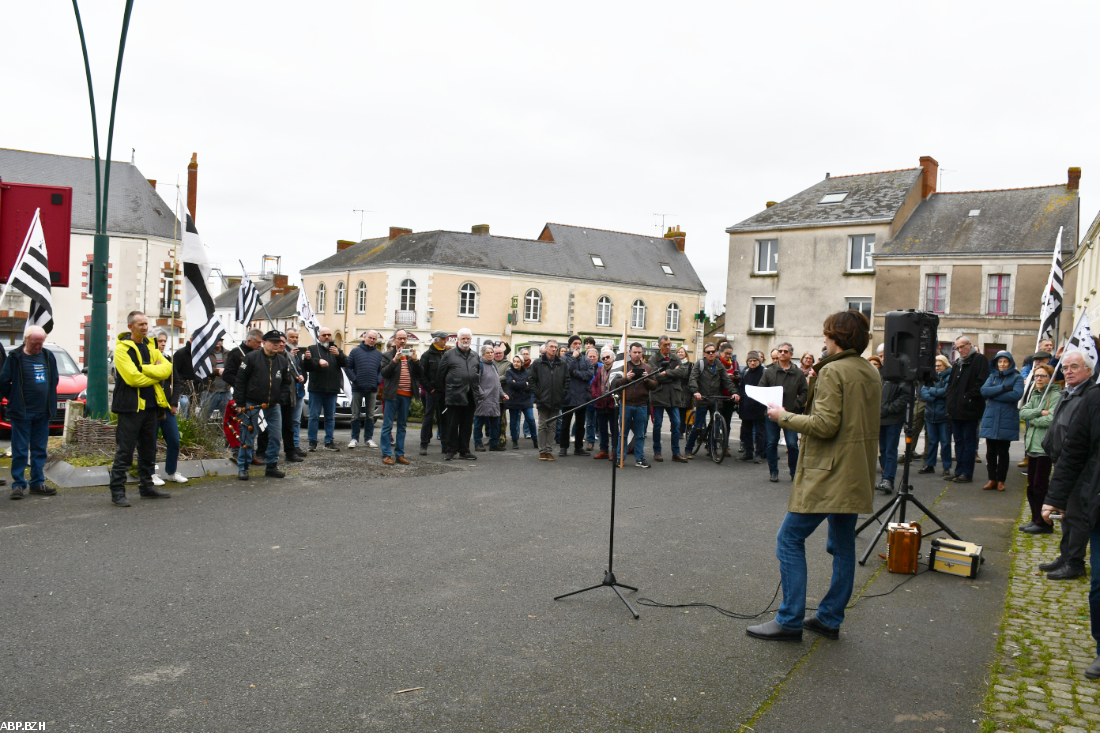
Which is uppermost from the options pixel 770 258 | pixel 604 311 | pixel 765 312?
pixel 770 258

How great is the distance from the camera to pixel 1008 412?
36.2 ft

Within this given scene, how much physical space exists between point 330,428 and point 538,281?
42.4 meters

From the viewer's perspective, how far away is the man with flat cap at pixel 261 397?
33.0 ft

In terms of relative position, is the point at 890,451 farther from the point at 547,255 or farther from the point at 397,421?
the point at 547,255

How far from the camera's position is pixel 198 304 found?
10.7 m

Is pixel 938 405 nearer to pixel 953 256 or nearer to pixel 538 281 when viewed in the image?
pixel 953 256

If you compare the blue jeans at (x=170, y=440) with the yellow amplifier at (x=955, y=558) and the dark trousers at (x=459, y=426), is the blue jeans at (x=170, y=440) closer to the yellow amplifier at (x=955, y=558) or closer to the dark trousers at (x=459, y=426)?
the dark trousers at (x=459, y=426)

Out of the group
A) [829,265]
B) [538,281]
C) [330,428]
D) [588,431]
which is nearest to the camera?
[330,428]

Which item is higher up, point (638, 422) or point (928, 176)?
point (928, 176)

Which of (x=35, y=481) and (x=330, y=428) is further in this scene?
(x=330, y=428)

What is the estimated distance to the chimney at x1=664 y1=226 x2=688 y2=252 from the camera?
6431 centimetres

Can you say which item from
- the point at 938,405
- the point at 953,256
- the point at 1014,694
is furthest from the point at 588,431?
the point at 953,256

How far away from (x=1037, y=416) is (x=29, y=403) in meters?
11.7

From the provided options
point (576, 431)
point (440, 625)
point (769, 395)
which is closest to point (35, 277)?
point (440, 625)
